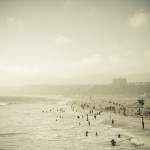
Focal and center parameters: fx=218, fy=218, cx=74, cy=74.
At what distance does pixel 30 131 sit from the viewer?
4700 cm

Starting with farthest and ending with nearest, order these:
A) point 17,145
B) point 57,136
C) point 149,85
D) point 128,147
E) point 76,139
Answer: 1. point 149,85
2. point 57,136
3. point 76,139
4. point 17,145
5. point 128,147

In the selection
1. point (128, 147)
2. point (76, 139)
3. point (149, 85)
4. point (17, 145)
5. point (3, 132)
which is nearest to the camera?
point (128, 147)

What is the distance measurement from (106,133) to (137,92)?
153 metres

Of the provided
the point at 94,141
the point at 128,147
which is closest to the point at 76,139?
the point at 94,141

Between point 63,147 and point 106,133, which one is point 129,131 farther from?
point 63,147

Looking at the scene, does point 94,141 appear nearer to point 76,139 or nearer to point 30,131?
point 76,139

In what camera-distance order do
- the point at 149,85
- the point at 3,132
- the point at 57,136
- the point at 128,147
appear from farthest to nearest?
the point at 149,85, the point at 3,132, the point at 57,136, the point at 128,147

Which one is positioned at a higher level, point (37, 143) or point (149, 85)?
point (149, 85)

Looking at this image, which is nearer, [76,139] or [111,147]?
[111,147]

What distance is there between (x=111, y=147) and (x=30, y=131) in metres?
20.4

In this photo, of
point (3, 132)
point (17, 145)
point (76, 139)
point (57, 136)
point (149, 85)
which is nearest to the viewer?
point (17, 145)

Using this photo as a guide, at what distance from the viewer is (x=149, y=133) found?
40156 mm

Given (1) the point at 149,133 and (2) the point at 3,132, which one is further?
(2) the point at 3,132

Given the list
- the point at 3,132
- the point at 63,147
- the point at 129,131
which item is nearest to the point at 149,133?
the point at 129,131
